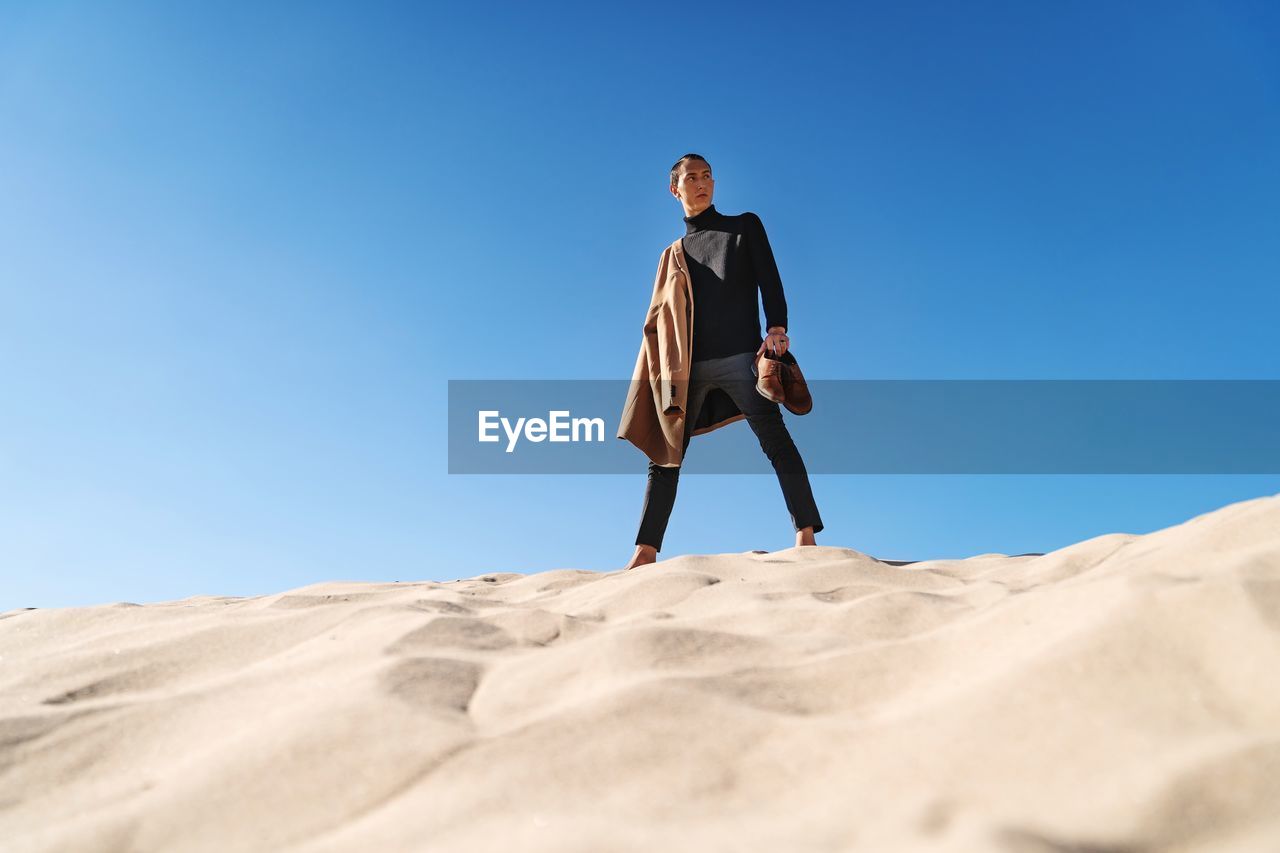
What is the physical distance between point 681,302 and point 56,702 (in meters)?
3.43

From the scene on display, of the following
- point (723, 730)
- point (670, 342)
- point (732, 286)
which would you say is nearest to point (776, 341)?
point (732, 286)

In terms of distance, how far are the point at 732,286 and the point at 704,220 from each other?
0.43 metres

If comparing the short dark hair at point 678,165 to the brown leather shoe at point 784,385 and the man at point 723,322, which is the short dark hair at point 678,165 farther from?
the brown leather shoe at point 784,385

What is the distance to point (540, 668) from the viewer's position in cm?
168

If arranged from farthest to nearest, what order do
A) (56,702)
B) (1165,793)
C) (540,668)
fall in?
(56,702), (540,668), (1165,793)

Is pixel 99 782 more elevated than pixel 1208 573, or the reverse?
pixel 1208 573

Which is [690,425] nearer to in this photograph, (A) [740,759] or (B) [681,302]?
→ (B) [681,302]

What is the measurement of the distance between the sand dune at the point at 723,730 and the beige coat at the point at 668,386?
2627mm

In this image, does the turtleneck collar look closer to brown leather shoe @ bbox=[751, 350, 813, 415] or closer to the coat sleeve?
the coat sleeve

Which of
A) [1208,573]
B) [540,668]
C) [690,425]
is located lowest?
[540,668]

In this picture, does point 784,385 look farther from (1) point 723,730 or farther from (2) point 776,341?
(1) point 723,730

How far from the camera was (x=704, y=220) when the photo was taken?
4.94 meters

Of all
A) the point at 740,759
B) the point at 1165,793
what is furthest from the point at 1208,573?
the point at 740,759

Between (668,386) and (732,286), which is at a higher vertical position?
(732,286)
